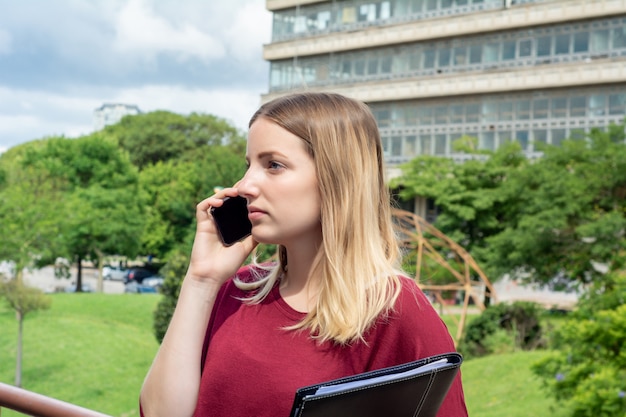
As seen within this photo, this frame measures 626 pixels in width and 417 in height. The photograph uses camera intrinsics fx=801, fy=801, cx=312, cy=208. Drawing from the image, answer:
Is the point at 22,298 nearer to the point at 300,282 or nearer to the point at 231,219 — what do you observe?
the point at 231,219

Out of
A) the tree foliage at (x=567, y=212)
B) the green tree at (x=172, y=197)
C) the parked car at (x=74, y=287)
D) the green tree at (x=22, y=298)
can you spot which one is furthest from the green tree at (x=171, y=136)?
the tree foliage at (x=567, y=212)

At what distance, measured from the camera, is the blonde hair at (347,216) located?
1.26 meters

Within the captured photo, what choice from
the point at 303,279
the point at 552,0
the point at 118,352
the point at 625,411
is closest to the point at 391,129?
the point at 552,0

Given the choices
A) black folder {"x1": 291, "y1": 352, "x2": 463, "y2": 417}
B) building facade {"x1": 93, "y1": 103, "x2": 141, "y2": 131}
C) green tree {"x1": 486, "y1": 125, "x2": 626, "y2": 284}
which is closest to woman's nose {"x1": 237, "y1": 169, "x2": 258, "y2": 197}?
black folder {"x1": 291, "y1": 352, "x2": 463, "y2": 417}

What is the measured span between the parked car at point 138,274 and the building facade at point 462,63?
12.7 meters

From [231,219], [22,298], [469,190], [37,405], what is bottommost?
[22,298]

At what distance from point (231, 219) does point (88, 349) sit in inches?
953

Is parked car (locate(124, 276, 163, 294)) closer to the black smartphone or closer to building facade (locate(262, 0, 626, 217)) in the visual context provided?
building facade (locate(262, 0, 626, 217))

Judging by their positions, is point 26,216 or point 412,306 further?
point 26,216

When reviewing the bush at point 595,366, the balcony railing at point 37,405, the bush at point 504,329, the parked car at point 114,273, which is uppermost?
the balcony railing at point 37,405

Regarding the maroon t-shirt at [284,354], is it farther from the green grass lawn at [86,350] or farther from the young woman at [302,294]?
the green grass lawn at [86,350]

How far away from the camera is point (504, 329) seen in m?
14.7

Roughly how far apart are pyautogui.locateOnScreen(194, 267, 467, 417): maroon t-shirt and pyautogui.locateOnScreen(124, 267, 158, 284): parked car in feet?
125

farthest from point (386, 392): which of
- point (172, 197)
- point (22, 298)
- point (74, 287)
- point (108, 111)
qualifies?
point (108, 111)
